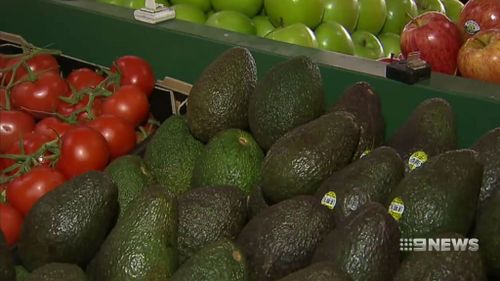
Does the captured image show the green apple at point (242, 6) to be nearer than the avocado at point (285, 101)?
No

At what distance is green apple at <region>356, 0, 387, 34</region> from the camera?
2.38 meters

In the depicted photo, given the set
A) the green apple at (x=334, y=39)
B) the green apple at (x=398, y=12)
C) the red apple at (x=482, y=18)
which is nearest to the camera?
the red apple at (x=482, y=18)

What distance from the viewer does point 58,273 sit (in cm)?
105

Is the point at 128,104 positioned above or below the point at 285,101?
below

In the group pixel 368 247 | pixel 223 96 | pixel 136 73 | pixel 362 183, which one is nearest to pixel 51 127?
pixel 136 73

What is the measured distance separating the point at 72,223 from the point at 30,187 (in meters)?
0.34

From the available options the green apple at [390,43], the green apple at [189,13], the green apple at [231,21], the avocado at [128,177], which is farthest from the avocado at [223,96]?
the green apple at [390,43]

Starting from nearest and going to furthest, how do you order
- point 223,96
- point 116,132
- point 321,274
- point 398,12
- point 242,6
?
point 321,274, point 223,96, point 116,132, point 242,6, point 398,12

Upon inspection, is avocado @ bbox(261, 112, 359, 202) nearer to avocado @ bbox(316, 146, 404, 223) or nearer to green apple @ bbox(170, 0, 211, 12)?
avocado @ bbox(316, 146, 404, 223)

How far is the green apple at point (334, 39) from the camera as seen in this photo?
84.5 inches

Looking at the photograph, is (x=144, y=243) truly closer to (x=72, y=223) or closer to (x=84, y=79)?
(x=72, y=223)

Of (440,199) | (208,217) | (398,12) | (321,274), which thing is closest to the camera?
(321,274)

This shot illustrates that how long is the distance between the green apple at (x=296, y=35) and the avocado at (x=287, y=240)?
3.32 feet

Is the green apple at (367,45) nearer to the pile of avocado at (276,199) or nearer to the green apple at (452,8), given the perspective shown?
the green apple at (452,8)
